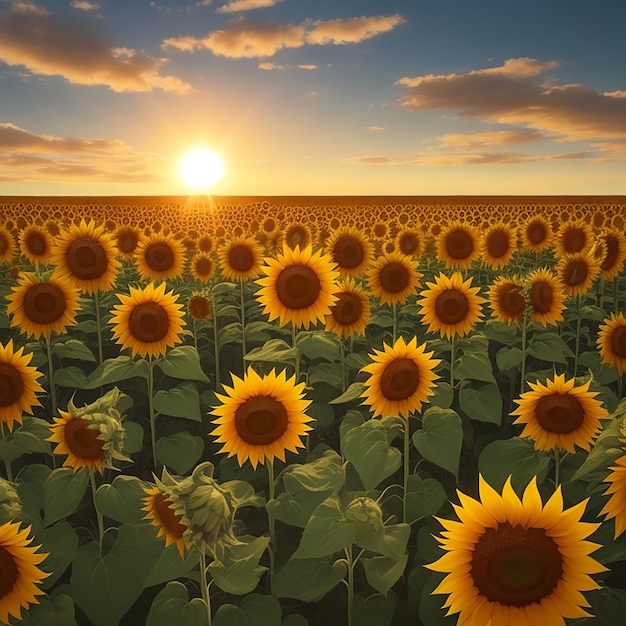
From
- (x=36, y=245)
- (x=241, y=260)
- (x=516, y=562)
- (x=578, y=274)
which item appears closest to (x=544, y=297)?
(x=578, y=274)

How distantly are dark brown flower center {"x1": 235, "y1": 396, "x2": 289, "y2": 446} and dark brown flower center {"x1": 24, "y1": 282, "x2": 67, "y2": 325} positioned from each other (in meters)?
2.55

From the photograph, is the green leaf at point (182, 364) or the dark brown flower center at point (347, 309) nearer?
the green leaf at point (182, 364)

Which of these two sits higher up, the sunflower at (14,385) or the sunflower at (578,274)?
the sunflower at (578,274)

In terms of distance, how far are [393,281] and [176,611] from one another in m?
3.51

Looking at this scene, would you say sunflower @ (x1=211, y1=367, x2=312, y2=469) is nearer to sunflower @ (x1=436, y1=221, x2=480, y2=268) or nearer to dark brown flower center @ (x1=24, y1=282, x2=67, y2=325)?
dark brown flower center @ (x1=24, y1=282, x2=67, y2=325)

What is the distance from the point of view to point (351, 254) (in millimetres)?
6602

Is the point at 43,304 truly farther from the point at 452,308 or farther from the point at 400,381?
the point at 452,308

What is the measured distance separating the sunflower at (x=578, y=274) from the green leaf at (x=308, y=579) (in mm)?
4176

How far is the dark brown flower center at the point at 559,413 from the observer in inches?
120

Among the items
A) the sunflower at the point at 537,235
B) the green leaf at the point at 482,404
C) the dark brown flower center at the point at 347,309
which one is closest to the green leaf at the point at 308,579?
the green leaf at the point at 482,404

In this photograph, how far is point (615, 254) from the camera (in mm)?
6887

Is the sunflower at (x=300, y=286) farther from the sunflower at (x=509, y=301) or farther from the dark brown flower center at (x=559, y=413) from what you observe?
the dark brown flower center at (x=559, y=413)

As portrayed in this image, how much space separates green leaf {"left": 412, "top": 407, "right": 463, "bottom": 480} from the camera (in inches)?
129

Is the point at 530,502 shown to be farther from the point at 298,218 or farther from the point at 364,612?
the point at 298,218
